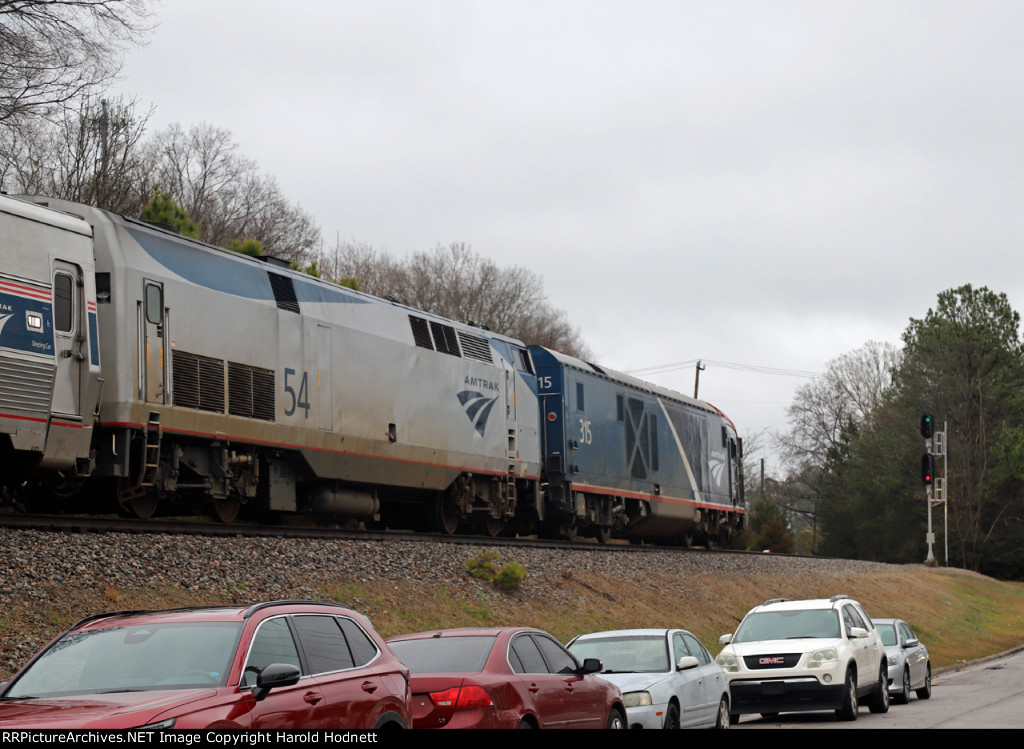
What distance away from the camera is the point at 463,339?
2445 cm

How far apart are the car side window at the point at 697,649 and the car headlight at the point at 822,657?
7.68 ft

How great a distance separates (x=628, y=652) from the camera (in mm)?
13695

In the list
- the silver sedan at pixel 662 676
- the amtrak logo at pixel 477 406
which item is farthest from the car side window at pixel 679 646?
the amtrak logo at pixel 477 406

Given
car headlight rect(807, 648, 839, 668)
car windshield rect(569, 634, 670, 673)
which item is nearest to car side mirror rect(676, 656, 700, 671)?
car windshield rect(569, 634, 670, 673)

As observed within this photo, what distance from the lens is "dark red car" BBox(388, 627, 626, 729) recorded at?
920 centimetres

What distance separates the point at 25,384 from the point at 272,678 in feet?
27.1

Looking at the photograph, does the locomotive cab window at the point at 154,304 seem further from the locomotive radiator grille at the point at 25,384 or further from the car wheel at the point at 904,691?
the car wheel at the point at 904,691

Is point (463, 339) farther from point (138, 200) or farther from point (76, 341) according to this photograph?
point (138, 200)

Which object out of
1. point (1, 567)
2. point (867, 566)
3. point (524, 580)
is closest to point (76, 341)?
point (1, 567)

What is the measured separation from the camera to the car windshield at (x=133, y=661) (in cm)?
704

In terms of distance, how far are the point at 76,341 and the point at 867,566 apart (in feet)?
111

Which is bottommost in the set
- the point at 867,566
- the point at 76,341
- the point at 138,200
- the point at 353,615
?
the point at 867,566

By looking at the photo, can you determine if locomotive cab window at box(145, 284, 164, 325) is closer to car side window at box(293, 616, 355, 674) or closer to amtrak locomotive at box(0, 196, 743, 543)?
amtrak locomotive at box(0, 196, 743, 543)

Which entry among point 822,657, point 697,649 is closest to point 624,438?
point 822,657
